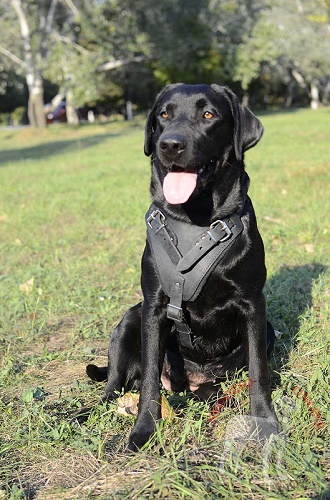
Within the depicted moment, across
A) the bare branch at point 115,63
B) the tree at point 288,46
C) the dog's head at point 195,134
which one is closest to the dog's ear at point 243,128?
the dog's head at point 195,134

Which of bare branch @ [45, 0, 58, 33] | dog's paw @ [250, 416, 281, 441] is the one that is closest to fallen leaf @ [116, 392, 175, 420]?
dog's paw @ [250, 416, 281, 441]

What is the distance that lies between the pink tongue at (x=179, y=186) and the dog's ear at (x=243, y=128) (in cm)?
34

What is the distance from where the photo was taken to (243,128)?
2.79 metres

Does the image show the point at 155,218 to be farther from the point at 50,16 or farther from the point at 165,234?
the point at 50,16

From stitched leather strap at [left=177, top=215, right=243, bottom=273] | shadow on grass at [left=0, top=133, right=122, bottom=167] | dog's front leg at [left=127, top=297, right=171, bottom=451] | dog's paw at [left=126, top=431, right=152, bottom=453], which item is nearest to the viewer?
dog's paw at [left=126, top=431, right=152, bottom=453]

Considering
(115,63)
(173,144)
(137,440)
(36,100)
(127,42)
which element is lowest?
(36,100)

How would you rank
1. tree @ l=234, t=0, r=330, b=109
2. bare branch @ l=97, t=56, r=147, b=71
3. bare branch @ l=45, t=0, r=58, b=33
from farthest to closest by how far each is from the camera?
tree @ l=234, t=0, r=330, b=109 < bare branch @ l=97, t=56, r=147, b=71 < bare branch @ l=45, t=0, r=58, b=33

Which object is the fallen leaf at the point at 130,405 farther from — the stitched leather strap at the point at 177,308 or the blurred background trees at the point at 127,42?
the blurred background trees at the point at 127,42

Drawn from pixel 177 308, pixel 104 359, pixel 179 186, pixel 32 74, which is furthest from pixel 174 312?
pixel 32 74

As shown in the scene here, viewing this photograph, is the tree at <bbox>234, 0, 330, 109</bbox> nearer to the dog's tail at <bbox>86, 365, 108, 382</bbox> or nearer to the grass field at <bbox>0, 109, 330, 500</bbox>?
the grass field at <bbox>0, 109, 330, 500</bbox>

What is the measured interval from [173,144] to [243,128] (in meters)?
0.48

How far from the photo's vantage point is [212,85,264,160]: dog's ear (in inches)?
109

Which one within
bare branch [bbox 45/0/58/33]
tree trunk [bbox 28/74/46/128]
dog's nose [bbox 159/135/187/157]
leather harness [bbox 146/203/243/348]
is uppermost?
bare branch [bbox 45/0/58/33]

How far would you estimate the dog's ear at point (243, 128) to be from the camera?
2.78 metres
